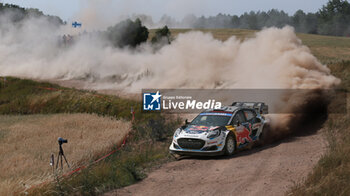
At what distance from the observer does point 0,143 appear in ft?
61.1

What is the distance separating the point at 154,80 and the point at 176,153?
17.3 m

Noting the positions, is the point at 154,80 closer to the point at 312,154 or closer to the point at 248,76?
the point at 248,76

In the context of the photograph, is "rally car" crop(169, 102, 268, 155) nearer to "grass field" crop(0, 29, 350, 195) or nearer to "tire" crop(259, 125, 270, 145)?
"tire" crop(259, 125, 270, 145)

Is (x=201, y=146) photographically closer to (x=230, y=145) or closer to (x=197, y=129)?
(x=197, y=129)

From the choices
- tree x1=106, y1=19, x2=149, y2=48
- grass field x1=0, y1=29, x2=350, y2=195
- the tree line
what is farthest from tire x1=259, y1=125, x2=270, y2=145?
the tree line

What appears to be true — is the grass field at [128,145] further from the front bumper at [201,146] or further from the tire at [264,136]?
the tire at [264,136]

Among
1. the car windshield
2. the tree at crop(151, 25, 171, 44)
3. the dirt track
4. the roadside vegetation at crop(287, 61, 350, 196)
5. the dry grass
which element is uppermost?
the tree at crop(151, 25, 171, 44)

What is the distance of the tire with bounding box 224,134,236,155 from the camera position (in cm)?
1305

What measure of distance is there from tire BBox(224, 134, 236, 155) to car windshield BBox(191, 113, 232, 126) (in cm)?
57

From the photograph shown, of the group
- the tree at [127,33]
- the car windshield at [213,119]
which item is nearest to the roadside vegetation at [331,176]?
Result: the car windshield at [213,119]

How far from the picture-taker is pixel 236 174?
35.2 feet

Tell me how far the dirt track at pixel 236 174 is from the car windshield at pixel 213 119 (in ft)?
4.00

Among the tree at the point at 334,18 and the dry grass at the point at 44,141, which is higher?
the tree at the point at 334,18

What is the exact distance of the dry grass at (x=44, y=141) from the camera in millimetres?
12347
